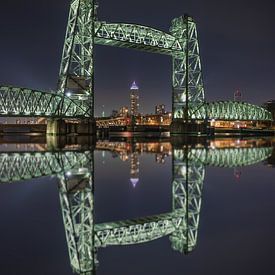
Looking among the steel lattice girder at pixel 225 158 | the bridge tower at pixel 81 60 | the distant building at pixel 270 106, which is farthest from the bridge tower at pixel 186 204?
the distant building at pixel 270 106

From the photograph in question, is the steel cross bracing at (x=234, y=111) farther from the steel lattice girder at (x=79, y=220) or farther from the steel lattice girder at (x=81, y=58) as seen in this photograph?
the steel lattice girder at (x=79, y=220)

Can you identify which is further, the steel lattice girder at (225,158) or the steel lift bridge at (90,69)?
the steel lift bridge at (90,69)

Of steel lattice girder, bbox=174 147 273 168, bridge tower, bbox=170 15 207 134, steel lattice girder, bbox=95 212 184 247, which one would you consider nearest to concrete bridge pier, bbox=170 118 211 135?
bridge tower, bbox=170 15 207 134

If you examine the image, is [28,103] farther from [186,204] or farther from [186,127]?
[186,204]

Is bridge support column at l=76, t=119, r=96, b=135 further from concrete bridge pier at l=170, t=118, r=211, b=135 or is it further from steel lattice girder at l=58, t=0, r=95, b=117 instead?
concrete bridge pier at l=170, t=118, r=211, b=135

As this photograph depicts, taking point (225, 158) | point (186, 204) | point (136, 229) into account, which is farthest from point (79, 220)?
point (225, 158)

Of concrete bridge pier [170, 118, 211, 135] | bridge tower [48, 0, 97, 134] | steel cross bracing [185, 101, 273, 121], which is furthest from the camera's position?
steel cross bracing [185, 101, 273, 121]
